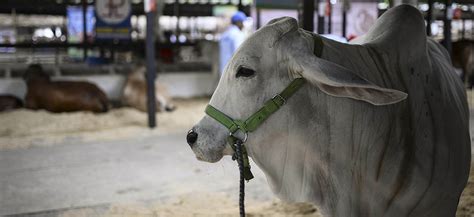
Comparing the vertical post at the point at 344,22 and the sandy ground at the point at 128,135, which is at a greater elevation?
the vertical post at the point at 344,22

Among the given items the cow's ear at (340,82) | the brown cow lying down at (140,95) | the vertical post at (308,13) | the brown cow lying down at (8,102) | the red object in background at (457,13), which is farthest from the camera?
the red object in background at (457,13)

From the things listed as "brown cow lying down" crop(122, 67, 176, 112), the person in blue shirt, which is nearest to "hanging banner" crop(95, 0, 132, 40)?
"brown cow lying down" crop(122, 67, 176, 112)

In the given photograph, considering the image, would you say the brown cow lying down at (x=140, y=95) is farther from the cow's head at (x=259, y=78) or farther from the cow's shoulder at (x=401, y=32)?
the cow's head at (x=259, y=78)

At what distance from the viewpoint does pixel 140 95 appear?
8.91m

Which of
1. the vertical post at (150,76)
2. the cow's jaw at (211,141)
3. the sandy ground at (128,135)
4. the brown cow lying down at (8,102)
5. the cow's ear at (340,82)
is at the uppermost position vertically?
the cow's ear at (340,82)

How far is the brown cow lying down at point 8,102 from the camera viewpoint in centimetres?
822

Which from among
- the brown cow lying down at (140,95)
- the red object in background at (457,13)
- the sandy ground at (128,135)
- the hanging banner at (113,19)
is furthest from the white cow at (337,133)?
the red object in background at (457,13)

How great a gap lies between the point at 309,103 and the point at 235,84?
11.1 inches

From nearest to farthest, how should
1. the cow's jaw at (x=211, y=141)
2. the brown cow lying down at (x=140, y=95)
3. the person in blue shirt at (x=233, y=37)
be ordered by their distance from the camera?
the cow's jaw at (x=211, y=141)
the person in blue shirt at (x=233, y=37)
the brown cow lying down at (x=140, y=95)

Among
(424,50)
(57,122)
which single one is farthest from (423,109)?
(57,122)

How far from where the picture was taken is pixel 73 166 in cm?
556

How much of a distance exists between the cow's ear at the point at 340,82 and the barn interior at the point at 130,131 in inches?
40.8

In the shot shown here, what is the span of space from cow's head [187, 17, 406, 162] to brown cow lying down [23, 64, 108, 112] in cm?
662

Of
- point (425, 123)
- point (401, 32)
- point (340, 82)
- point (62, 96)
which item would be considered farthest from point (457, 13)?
point (340, 82)
